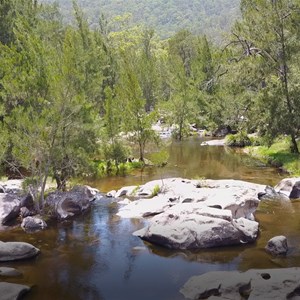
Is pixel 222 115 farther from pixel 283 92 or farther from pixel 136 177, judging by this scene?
pixel 136 177

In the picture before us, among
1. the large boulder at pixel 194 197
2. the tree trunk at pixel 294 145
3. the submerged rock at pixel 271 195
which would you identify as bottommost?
the submerged rock at pixel 271 195

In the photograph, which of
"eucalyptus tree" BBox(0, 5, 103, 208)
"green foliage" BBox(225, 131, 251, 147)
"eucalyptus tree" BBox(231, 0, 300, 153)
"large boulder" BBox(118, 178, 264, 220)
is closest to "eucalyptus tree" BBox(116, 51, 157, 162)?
"eucalyptus tree" BBox(231, 0, 300, 153)

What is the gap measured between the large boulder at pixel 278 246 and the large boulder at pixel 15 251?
32.6 feet

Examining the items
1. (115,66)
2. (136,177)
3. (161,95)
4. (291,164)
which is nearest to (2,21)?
(136,177)

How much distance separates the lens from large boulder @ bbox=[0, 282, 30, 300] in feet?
43.2

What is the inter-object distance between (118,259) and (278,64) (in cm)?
2538

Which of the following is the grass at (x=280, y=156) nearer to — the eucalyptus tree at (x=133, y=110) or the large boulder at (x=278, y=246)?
the eucalyptus tree at (x=133, y=110)

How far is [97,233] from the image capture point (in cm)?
2022

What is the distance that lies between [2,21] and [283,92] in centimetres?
2731

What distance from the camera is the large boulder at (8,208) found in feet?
71.2

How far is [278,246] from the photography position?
16.8 m

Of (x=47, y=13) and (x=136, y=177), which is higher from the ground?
(x=47, y=13)

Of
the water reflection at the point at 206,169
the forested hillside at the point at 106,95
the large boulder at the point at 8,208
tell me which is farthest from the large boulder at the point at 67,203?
the water reflection at the point at 206,169

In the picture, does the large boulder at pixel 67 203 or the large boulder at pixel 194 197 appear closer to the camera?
the large boulder at pixel 194 197
